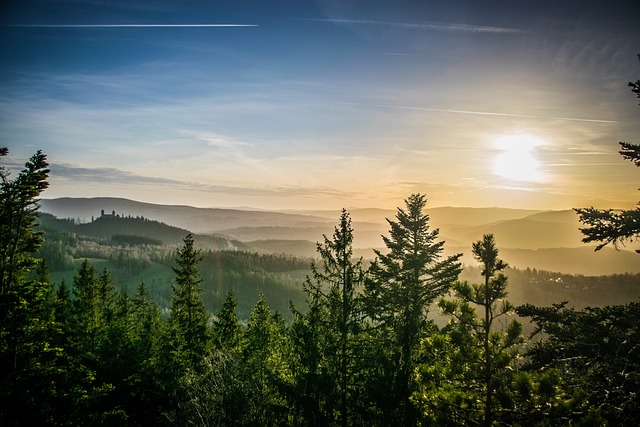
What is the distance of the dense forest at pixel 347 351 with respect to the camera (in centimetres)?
927

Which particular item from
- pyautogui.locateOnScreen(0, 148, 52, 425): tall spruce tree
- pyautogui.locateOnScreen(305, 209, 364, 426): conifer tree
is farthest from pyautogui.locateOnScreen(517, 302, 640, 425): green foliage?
pyautogui.locateOnScreen(0, 148, 52, 425): tall spruce tree

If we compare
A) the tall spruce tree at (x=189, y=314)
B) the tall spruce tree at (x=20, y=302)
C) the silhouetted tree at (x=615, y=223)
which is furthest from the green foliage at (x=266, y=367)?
the silhouetted tree at (x=615, y=223)

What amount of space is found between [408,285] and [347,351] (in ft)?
15.4

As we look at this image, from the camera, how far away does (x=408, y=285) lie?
1902cm

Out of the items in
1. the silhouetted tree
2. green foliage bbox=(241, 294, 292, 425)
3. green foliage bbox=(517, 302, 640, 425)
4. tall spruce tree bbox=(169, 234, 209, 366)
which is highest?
the silhouetted tree

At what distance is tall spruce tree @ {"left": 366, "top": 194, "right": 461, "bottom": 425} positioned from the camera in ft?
58.6

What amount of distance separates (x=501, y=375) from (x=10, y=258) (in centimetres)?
2235

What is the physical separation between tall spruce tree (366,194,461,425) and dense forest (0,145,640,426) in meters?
0.08

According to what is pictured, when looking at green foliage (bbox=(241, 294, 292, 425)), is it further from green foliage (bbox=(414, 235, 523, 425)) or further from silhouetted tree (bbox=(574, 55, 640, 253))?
silhouetted tree (bbox=(574, 55, 640, 253))

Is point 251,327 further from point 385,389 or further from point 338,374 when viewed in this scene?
point 385,389

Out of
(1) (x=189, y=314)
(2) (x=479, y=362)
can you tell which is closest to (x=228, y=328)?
(1) (x=189, y=314)

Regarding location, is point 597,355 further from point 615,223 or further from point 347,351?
point 347,351

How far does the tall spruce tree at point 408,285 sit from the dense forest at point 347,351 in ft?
0.26

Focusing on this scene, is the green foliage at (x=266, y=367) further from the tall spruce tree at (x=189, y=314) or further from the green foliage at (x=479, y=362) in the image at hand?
the green foliage at (x=479, y=362)
